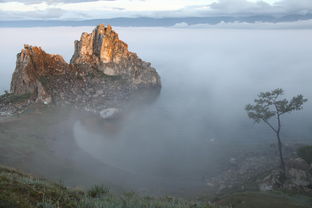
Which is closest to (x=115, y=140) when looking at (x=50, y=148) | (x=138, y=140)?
(x=138, y=140)

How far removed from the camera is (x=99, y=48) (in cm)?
12450

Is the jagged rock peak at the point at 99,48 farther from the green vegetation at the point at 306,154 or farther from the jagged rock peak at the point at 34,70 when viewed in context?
the green vegetation at the point at 306,154

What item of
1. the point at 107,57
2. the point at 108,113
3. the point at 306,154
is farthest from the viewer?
the point at 107,57

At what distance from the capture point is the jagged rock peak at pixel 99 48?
121938mm

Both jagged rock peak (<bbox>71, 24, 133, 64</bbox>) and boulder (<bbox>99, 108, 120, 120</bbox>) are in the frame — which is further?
jagged rock peak (<bbox>71, 24, 133, 64</bbox>)

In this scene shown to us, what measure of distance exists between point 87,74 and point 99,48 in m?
15.3

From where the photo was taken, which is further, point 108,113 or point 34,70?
point 34,70

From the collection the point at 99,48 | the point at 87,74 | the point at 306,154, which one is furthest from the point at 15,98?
the point at 306,154

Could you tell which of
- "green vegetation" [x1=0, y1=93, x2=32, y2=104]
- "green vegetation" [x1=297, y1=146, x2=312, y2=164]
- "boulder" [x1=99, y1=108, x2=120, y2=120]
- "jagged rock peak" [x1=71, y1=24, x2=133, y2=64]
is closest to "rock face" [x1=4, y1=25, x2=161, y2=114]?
"jagged rock peak" [x1=71, y1=24, x2=133, y2=64]

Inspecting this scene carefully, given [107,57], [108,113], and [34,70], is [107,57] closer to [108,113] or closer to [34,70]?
[34,70]

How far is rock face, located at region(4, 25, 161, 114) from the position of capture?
9600 cm

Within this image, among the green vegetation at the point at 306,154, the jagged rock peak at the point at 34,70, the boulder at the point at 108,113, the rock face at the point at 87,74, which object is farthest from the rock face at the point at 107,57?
the green vegetation at the point at 306,154

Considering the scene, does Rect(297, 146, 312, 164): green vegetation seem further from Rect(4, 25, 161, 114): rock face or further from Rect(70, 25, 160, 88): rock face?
Rect(70, 25, 160, 88): rock face

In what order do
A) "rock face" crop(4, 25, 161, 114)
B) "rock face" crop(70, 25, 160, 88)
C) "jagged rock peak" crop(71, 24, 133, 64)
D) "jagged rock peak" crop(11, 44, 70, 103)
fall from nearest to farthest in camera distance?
"jagged rock peak" crop(11, 44, 70, 103)
"rock face" crop(4, 25, 161, 114)
"rock face" crop(70, 25, 160, 88)
"jagged rock peak" crop(71, 24, 133, 64)
